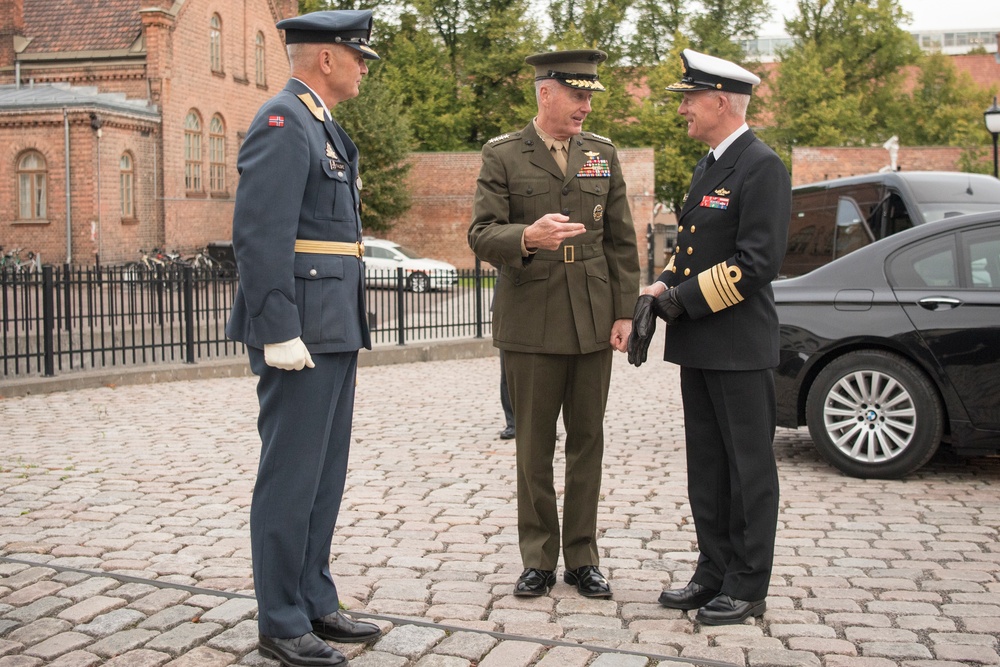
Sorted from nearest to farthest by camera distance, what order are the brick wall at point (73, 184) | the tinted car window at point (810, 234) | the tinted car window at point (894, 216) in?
1. the tinted car window at point (894, 216)
2. the tinted car window at point (810, 234)
3. the brick wall at point (73, 184)

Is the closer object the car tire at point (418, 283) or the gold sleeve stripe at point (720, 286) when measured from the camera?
the gold sleeve stripe at point (720, 286)

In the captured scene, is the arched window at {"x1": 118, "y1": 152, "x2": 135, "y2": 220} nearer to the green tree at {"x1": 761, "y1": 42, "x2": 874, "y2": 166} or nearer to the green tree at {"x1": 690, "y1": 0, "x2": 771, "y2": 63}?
the green tree at {"x1": 761, "y1": 42, "x2": 874, "y2": 166}

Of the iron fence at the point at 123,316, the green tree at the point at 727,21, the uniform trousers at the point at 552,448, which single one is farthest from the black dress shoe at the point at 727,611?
the green tree at the point at 727,21

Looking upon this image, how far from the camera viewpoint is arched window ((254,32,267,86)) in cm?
4072

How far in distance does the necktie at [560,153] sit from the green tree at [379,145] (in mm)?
35073

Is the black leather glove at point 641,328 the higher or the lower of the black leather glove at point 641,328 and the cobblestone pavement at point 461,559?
the higher

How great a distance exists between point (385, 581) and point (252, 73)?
37.5 metres

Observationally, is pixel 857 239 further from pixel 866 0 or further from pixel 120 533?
pixel 866 0

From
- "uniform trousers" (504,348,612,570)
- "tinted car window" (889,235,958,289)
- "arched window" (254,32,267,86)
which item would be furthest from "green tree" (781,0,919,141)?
"uniform trousers" (504,348,612,570)

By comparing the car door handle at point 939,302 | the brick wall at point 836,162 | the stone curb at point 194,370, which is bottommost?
the stone curb at point 194,370

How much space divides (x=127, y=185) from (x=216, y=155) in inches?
215

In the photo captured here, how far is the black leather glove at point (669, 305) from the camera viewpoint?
4566 mm

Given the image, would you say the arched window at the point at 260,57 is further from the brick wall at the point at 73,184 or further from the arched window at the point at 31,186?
the arched window at the point at 31,186

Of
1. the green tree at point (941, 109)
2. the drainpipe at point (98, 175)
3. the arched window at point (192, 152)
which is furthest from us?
the green tree at point (941, 109)
